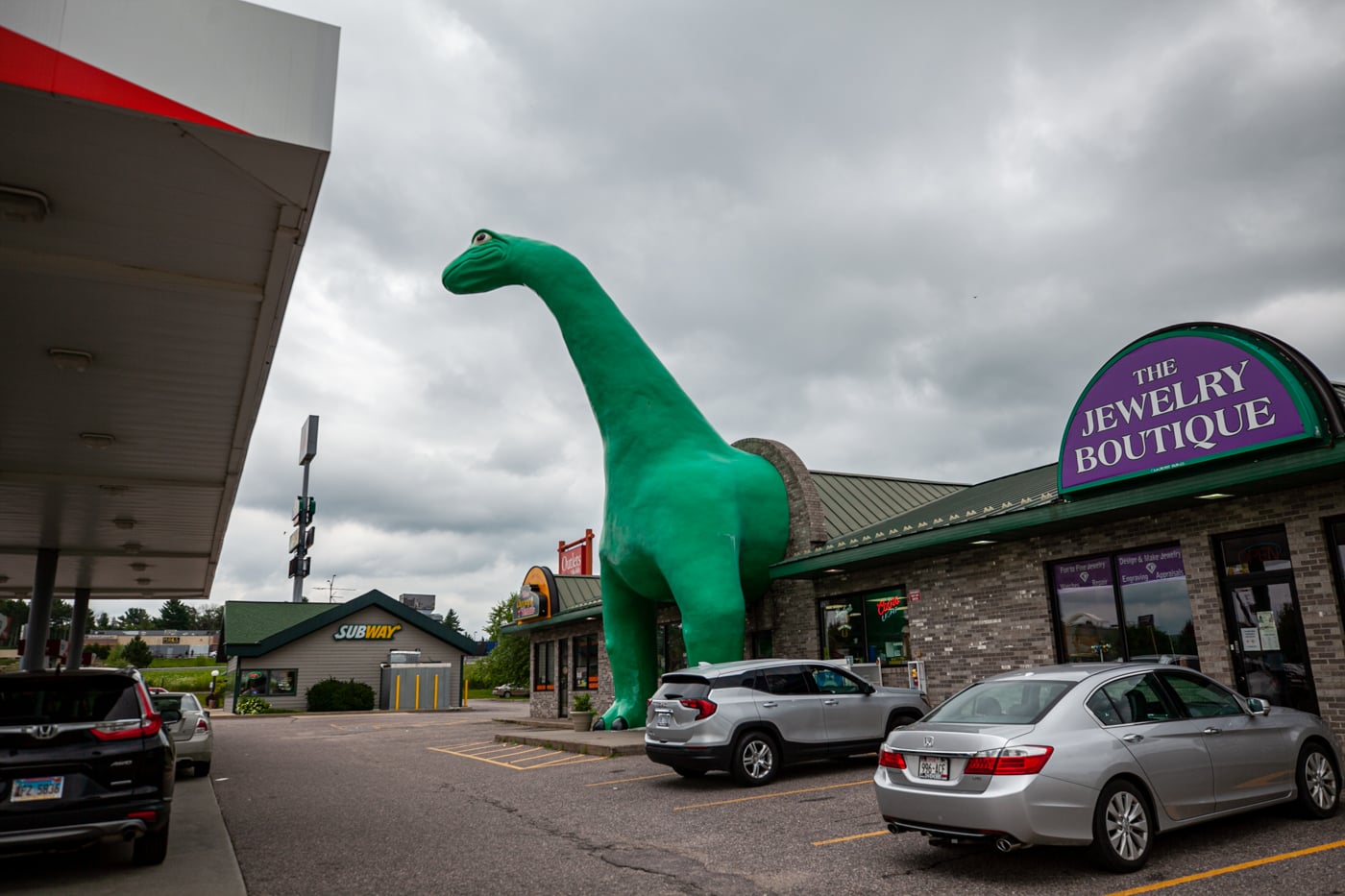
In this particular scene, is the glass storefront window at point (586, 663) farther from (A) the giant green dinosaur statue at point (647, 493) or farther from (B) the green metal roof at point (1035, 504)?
(B) the green metal roof at point (1035, 504)

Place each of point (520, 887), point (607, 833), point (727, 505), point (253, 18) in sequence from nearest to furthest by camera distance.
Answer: point (253, 18)
point (520, 887)
point (607, 833)
point (727, 505)

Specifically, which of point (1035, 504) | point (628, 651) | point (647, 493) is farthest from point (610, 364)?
point (1035, 504)

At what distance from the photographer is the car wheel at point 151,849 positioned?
7344mm

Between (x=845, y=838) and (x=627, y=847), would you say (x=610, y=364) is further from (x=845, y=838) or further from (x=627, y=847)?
(x=845, y=838)

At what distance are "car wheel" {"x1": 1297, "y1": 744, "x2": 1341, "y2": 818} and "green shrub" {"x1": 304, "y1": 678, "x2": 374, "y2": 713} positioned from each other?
42443 millimetres

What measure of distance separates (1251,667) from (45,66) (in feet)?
42.8

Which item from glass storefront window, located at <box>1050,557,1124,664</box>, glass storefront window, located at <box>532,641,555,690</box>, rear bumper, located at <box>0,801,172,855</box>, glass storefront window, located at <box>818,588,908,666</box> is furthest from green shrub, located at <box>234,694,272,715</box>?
rear bumper, located at <box>0,801,172,855</box>

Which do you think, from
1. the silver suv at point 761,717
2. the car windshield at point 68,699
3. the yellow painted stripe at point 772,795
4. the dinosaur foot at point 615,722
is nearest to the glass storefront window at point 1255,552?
the silver suv at point 761,717

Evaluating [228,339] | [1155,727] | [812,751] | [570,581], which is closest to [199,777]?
[228,339]

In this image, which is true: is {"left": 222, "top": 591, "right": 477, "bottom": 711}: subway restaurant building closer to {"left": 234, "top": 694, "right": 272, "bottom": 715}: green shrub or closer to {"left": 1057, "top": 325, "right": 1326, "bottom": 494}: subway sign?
{"left": 234, "top": 694, "right": 272, "bottom": 715}: green shrub

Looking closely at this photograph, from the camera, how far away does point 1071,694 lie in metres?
6.86

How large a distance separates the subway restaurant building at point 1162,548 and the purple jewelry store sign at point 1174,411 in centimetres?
A: 2

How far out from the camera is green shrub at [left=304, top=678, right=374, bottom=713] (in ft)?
143

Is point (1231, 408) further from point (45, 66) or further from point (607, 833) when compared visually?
point (45, 66)
